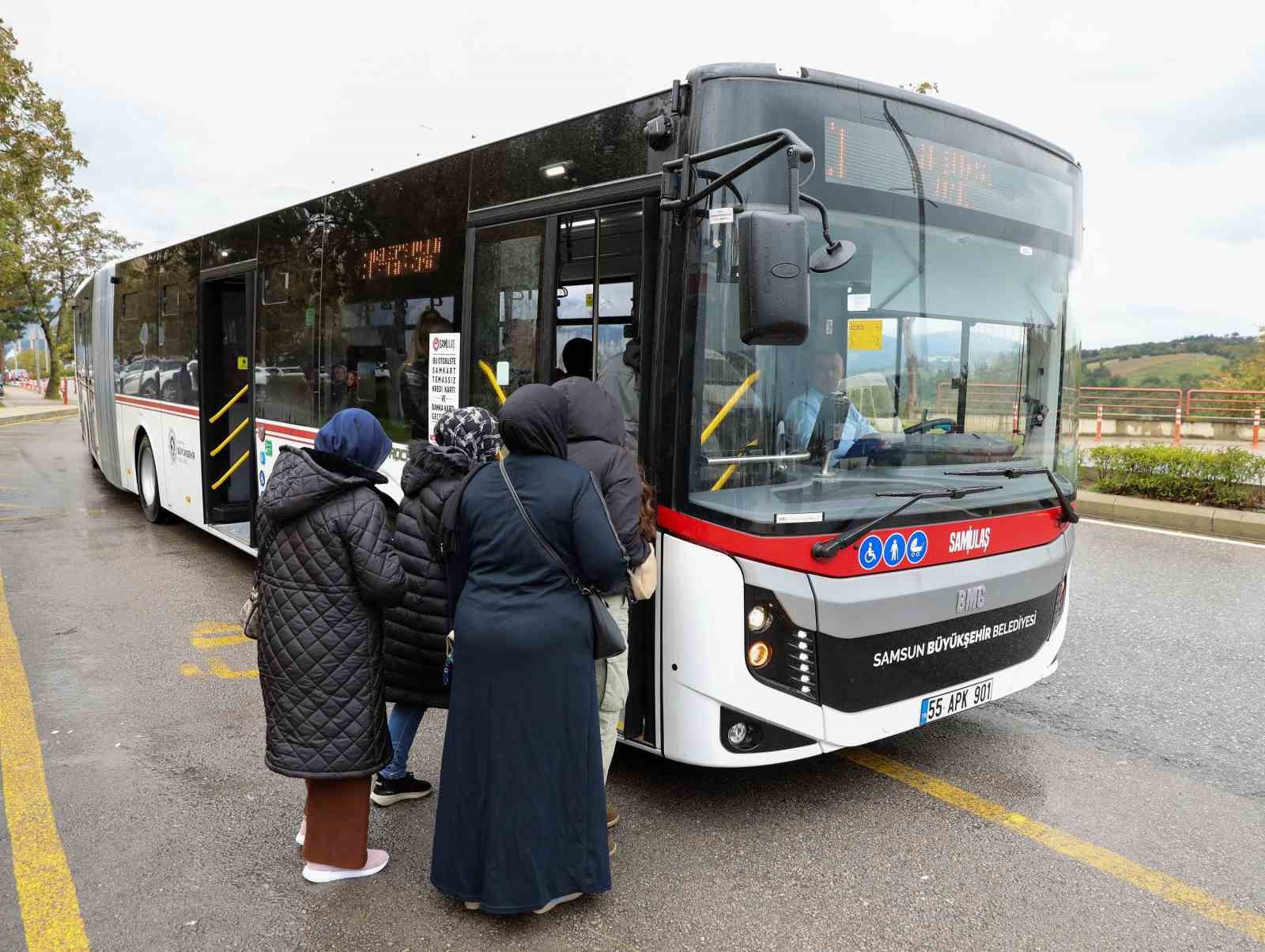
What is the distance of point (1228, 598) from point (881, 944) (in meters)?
5.61

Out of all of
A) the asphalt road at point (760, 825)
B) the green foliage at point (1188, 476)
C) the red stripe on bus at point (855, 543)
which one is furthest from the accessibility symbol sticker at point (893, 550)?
the green foliage at point (1188, 476)

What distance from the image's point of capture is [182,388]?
8938mm

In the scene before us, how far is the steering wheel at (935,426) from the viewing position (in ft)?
13.0

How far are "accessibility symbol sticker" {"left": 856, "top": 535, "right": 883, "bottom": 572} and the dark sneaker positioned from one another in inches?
78.2

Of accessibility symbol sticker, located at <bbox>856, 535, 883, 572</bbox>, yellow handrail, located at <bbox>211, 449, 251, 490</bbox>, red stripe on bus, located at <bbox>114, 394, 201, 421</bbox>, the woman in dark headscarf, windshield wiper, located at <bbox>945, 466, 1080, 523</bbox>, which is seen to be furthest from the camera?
red stripe on bus, located at <bbox>114, 394, 201, 421</bbox>

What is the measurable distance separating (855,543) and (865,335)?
819mm

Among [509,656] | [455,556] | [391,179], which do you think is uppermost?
[391,179]

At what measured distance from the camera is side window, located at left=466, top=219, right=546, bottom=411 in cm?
436

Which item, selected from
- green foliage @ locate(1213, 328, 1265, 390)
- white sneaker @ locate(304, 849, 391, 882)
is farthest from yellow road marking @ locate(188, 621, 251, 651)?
green foliage @ locate(1213, 328, 1265, 390)

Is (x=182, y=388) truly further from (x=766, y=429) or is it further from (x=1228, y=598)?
(x=1228, y=598)

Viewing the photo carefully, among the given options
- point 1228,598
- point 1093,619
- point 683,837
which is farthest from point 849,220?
point 1228,598

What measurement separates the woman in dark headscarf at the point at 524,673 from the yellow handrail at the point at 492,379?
4.80 ft

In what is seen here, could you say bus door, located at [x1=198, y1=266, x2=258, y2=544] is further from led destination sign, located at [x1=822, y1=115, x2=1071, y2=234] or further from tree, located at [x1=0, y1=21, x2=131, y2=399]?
tree, located at [x1=0, y1=21, x2=131, y2=399]

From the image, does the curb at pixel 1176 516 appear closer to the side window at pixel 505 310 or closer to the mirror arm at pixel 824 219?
the side window at pixel 505 310
